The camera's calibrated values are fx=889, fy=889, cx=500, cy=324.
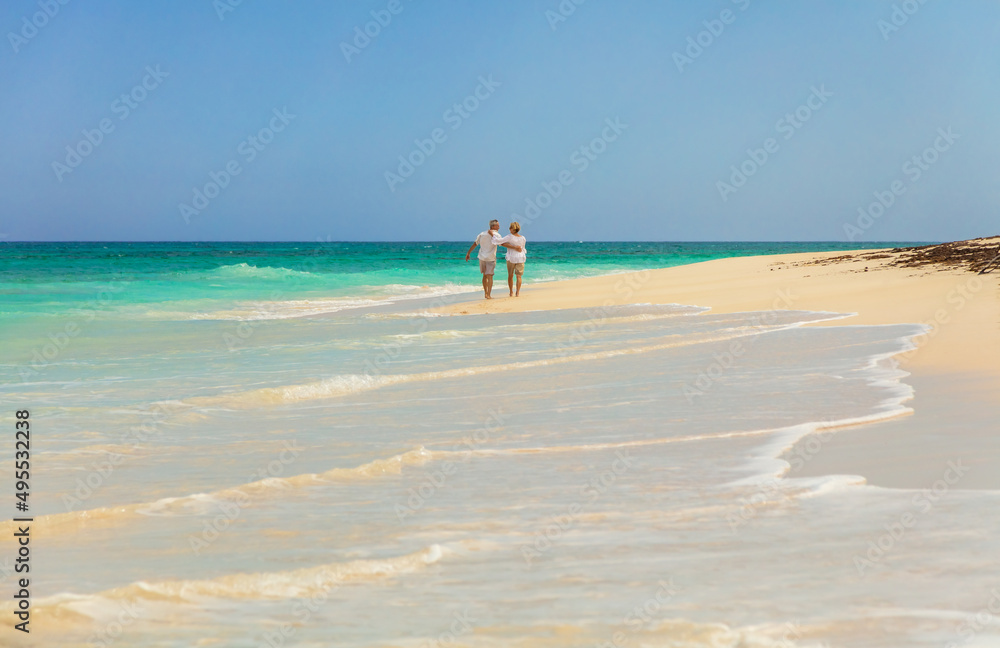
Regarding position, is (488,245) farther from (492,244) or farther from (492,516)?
(492,516)

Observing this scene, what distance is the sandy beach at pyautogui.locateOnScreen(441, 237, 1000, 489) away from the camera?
4266 mm

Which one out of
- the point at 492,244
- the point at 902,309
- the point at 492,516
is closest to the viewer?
the point at 492,516

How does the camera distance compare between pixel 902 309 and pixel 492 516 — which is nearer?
pixel 492 516

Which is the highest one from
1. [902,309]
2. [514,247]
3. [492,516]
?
[514,247]

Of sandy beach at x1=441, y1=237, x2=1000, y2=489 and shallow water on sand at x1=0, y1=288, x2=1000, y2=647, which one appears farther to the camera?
sandy beach at x1=441, y1=237, x2=1000, y2=489

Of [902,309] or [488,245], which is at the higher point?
[488,245]

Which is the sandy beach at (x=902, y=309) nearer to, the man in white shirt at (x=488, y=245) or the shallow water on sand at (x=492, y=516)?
the shallow water on sand at (x=492, y=516)

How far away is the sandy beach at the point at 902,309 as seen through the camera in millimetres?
4266

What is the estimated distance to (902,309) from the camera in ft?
37.4


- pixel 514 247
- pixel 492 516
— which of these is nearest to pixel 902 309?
pixel 514 247

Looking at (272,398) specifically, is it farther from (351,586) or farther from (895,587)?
(895,587)

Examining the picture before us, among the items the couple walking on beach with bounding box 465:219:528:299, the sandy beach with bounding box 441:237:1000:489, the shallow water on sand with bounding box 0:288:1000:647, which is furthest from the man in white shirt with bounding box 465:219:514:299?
the shallow water on sand with bounding box 0:288:1000:647

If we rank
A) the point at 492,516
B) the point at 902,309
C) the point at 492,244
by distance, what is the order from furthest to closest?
the point at 492,244 → the point at 902,309 → the point at 492,516

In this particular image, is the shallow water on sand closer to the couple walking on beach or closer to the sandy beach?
the sandy beach
